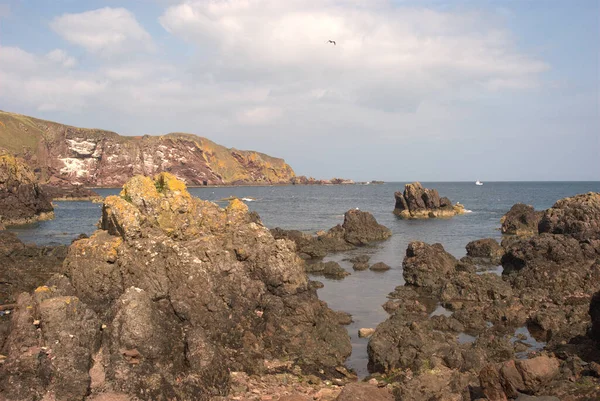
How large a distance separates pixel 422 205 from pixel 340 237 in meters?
34.5

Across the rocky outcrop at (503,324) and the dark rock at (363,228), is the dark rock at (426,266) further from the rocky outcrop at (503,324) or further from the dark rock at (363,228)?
the dark rock at (363,228)

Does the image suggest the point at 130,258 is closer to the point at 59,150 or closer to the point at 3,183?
the point at 3,183

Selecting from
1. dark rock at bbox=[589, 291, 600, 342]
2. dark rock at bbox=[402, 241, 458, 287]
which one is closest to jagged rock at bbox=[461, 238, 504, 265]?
dark rock at bbox=[402, 241, 458, 287]

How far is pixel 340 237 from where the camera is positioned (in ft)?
163

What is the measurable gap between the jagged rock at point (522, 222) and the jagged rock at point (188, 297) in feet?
142

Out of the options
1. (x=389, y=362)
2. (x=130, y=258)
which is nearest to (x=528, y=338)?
(x=389, y=362)

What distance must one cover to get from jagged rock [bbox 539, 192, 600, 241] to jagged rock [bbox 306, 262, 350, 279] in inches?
632

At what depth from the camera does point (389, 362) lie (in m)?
16.0

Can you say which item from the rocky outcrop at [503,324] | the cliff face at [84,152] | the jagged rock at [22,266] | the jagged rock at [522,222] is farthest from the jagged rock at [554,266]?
the cliff face at [84,152]

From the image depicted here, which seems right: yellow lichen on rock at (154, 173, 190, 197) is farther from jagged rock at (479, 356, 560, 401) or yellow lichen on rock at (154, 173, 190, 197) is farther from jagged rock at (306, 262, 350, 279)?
jagged rock at (306, 262, 350, 279)

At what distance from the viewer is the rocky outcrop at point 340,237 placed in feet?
135

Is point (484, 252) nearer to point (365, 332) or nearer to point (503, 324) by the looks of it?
point (503, 324)

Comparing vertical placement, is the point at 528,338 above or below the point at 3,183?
below

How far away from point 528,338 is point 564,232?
19.8 meters
